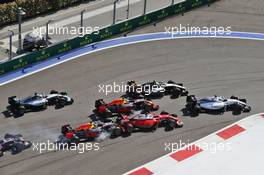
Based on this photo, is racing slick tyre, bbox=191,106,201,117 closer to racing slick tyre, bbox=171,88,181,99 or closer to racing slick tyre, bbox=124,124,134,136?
racing slick tyre, bbox=171,88,181,99

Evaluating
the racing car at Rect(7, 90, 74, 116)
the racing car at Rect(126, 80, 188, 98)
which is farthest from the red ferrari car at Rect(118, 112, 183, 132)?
the racing car at Rect(7, 90, 74, 116)

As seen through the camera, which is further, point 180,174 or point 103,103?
point 103,103

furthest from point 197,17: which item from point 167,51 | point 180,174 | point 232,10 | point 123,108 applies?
point 180,174

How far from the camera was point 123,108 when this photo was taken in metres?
30.3

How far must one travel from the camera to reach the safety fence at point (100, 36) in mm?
34844

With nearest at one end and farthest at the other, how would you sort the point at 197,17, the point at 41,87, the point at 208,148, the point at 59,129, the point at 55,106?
the point at 208,148 < the point at 59,129 < the point at 55,106 < the point at 41,87 < the point at 197,17

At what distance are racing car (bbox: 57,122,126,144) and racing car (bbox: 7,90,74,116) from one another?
113 inches

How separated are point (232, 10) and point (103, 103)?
799 inches

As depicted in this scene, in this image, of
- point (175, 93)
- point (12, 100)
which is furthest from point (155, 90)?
point (12, 100)

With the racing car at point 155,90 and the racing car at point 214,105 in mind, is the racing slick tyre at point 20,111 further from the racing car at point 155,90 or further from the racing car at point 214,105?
the racing car at point 214,105

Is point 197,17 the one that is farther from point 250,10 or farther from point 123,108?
point 123,108

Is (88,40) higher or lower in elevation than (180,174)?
higher

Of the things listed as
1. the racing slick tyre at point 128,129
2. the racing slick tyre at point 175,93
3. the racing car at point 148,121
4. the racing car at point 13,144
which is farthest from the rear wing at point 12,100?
the racing slick tyre at point 175,93

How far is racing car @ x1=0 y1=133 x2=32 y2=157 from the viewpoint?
26641 millimetres
